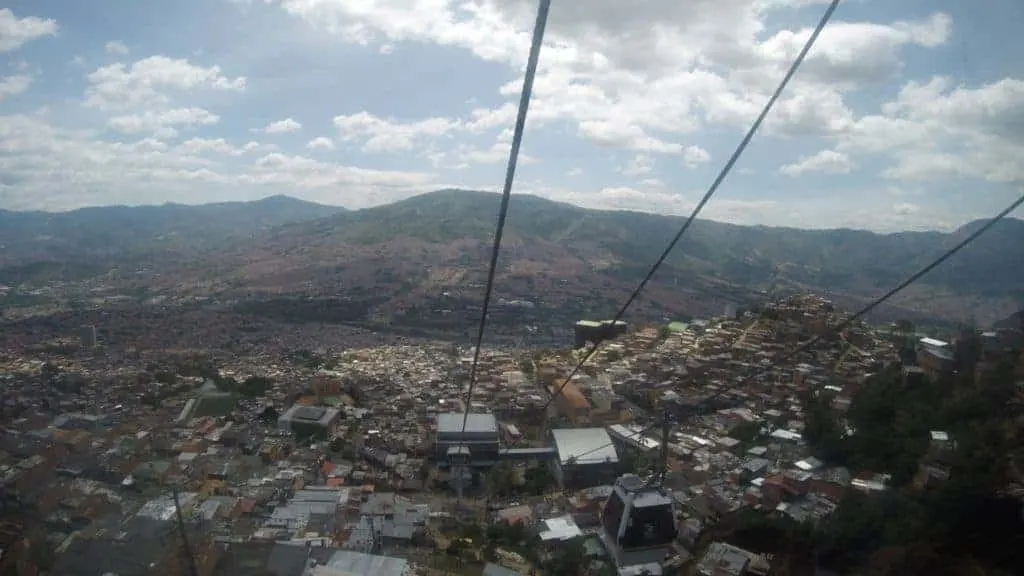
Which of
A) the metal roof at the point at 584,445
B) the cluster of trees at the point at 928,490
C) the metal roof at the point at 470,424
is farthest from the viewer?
the metal roof at the point at 470,424

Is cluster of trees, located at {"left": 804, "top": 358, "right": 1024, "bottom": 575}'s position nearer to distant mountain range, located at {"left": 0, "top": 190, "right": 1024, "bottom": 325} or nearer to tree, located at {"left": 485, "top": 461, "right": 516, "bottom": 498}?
tree, located at {"left": 485, "top": 461, "right": 516, "bottom": 498}

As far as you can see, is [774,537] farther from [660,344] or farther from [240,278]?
[240,278]

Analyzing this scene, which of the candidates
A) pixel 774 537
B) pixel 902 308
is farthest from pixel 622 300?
pixel 774 537

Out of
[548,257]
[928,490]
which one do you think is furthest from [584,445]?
[548,257]

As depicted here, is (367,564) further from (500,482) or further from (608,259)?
(608,259)

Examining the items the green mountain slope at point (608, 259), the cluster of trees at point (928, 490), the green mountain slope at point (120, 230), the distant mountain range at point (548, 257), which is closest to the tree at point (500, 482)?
the cluster of trees at point (928, 490)

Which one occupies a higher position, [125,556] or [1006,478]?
[1006,478]

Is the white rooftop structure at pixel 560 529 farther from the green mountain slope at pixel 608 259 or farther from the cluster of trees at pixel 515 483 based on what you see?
→ the green mountain slope at pixel 608 259
